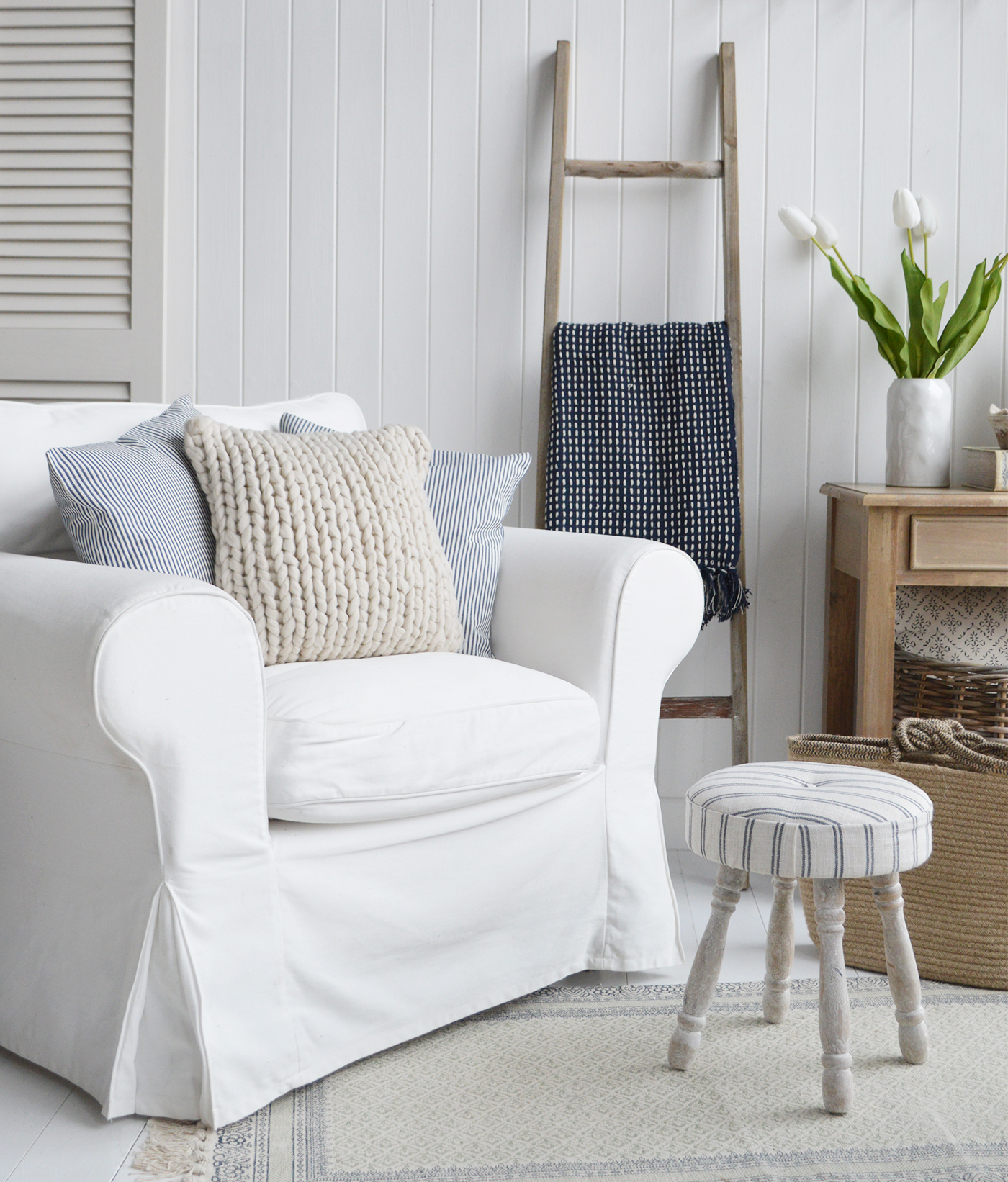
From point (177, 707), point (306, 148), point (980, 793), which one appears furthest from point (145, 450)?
point (980, 793)

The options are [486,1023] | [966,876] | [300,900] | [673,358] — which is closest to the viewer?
[300,900]

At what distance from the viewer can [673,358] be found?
2322mm

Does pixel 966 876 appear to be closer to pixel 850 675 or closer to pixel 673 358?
pixel 850 675

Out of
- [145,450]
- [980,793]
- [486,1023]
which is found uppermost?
[145,450]

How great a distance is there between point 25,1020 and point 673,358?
1624 millimetres

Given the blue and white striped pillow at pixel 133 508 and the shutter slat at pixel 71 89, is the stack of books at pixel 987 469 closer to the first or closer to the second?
the blue and white striped pillow at pixel 133 508

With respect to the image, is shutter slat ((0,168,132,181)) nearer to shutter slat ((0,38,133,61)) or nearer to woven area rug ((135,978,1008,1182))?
shutter slat ((0,38,133,61))

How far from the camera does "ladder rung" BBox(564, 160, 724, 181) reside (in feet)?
7.50

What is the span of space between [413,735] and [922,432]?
4.33 feet

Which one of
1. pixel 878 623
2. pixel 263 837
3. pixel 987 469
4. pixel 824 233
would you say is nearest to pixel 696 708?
pixel 878 623

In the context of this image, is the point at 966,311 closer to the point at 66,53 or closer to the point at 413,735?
the point at 413,735

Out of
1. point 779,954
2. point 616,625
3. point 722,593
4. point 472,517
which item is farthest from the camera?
point 722,593

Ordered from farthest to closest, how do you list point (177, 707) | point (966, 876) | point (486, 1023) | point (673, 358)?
point (673, 358) < point (966, 876) < point (486, 1023) < point (177, 707)

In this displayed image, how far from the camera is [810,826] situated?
1250mm
